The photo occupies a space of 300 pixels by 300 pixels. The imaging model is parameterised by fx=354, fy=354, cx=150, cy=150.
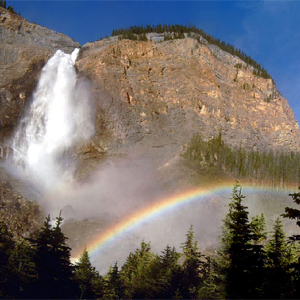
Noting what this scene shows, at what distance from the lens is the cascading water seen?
63531 millimetres

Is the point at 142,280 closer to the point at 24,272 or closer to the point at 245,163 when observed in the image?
the point at 24,272

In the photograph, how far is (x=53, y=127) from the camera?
7144 cm

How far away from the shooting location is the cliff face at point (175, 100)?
6781 cm

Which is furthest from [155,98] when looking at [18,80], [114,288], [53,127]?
[114,288]

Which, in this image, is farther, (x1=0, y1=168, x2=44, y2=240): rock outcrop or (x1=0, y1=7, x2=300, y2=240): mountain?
(x1=0, y1=7, x2=300, y2=240): mountain

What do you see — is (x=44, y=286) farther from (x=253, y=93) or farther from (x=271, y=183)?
(x=253, y=93)

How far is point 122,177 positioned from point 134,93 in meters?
22.8

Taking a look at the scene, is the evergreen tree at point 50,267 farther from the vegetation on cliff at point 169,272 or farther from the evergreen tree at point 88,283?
the evergreen tree at point 88,283

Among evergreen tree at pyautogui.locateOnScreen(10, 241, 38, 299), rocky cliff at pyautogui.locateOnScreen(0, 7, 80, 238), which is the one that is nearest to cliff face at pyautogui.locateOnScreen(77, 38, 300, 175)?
rocky cliff at pyautogui.locateOnScreen(0, 7, 80, 238)

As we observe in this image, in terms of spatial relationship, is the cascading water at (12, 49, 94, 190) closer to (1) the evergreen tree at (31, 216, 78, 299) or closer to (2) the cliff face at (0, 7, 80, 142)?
(2) the cliff face at (0, 7, 80, 142)

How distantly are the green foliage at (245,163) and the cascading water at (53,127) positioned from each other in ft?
74.5

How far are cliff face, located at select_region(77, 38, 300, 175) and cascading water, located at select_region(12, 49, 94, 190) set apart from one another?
366cm

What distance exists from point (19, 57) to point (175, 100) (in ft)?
116

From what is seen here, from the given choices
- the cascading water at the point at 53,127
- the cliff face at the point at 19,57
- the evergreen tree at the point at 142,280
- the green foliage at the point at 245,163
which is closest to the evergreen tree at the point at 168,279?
the evergreen tree at the point at 142,280
